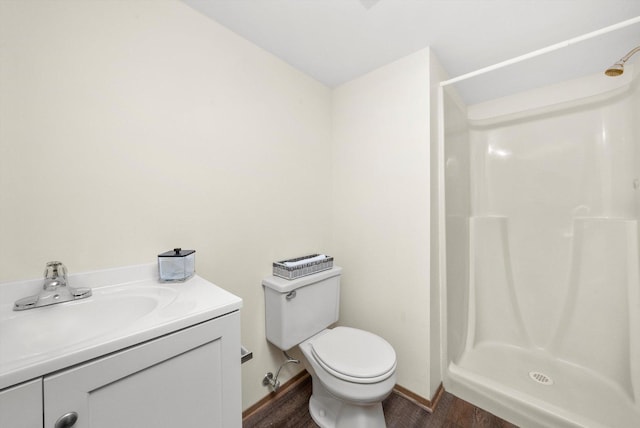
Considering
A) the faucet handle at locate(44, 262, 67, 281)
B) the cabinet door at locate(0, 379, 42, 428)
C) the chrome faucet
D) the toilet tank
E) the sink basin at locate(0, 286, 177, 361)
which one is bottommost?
the toilet tank

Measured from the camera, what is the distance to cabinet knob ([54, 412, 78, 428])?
19.5 inches

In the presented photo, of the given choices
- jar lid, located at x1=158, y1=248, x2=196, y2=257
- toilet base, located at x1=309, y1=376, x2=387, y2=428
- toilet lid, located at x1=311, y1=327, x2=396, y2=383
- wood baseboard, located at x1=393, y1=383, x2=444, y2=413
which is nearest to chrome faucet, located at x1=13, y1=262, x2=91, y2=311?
jar lid, located at x1=158, y1=248, x2=196, y2=257

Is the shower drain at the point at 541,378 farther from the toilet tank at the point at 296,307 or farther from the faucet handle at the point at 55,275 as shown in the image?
the faucet handle at the point at 55,275

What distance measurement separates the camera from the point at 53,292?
77 cm

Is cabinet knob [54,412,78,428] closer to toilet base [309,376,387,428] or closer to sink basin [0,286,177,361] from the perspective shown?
sink basin [0,286,177,361]

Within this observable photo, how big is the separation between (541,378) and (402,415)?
1016 millimetres

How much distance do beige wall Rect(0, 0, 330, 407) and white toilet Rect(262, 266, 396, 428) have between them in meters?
0.17

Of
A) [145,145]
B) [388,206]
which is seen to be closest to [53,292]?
[145,145]

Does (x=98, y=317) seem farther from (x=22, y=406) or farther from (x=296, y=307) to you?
(x=296, y=307)

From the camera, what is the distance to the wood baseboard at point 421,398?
1411 mm

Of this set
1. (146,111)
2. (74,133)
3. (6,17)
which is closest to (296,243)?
(146,111)

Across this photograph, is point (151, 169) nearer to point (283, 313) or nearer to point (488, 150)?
point (283, 313)

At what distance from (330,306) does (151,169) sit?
124cm

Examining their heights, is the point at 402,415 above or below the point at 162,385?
below
